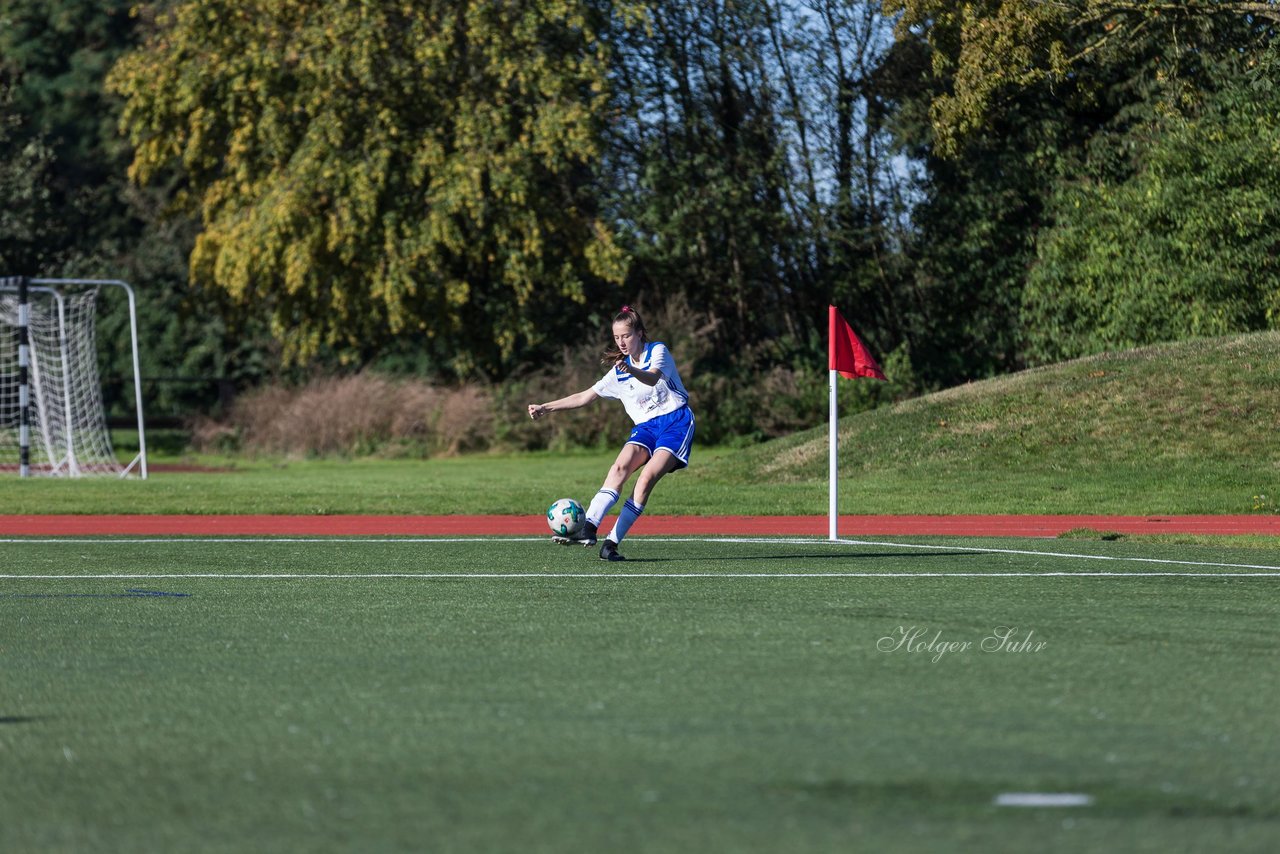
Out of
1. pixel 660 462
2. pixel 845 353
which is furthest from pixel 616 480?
pixel 845 353

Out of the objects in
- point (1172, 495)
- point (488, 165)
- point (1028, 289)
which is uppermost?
point (488, 165)

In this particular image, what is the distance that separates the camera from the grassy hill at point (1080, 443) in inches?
775

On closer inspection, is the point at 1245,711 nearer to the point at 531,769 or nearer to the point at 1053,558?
the point at 531,769

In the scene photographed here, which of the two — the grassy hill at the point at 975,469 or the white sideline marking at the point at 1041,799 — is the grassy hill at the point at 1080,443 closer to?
the grassy hill at the point at 975,469

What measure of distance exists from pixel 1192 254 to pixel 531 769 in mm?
26829

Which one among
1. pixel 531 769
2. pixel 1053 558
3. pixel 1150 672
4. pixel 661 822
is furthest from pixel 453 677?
pixel 1053 558

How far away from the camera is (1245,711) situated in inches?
233

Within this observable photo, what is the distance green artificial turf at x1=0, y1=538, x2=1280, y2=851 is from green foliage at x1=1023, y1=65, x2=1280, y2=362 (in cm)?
2040

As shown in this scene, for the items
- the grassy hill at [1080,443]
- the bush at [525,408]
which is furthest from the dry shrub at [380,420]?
the grassy hill at [1080,443]

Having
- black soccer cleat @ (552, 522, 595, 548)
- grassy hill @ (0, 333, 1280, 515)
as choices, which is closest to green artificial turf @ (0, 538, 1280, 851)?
black soccer cleat @ (552, 522, 595, 548)

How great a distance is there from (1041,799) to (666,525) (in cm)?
1196

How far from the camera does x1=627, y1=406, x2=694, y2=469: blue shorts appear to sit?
484 inches

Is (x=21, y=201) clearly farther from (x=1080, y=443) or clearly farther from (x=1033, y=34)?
(x=1080, y=443)

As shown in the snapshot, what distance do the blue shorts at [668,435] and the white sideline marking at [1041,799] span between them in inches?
301
